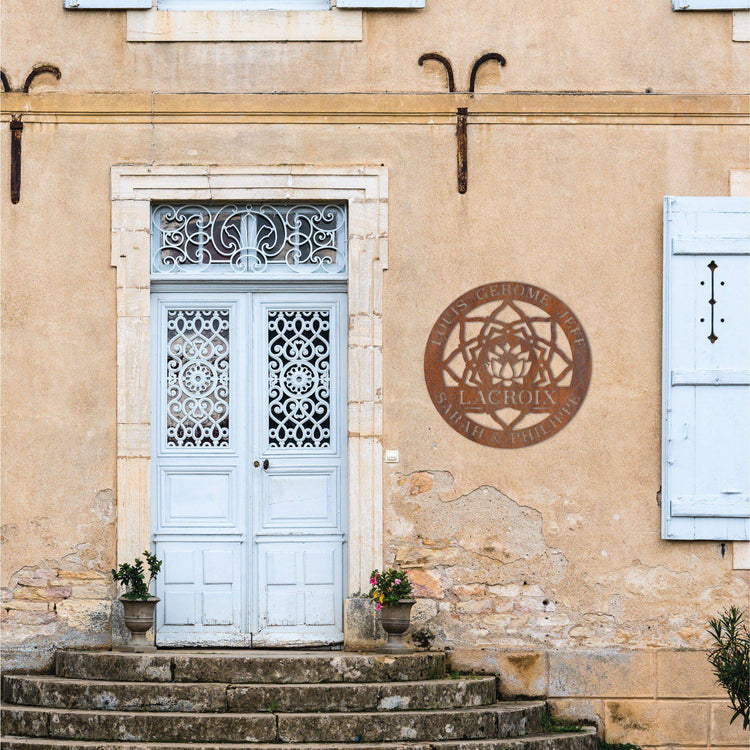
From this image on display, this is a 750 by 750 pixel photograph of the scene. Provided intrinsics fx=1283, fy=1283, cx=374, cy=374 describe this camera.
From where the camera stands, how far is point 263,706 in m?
6.87

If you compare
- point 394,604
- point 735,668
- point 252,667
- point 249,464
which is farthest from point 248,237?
point 735,668

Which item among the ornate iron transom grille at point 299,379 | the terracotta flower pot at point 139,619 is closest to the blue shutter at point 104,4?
the ornate iron transom grille at point 299,379

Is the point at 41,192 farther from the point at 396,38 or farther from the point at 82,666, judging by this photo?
the point at 82,666

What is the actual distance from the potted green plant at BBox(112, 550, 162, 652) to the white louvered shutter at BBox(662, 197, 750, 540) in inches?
117

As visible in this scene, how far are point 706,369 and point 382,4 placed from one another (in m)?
2.86

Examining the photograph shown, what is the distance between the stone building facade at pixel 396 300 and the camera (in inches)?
294

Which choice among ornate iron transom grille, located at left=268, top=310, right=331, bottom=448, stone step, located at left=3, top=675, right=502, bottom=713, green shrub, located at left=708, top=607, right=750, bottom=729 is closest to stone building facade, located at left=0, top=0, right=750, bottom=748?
ornate iron transom grille, located at left=268, top=310, right=331, bottom=448

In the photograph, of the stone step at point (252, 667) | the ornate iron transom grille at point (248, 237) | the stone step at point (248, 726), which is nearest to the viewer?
the stone step at point (248, 726)

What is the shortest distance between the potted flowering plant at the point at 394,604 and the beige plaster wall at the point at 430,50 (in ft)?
9.41

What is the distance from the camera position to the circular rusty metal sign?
24.7ft

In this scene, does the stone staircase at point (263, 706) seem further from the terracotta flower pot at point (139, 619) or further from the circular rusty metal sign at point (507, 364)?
the circular rusty metal sign at point (507, 364)

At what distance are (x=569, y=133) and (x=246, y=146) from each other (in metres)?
1.91

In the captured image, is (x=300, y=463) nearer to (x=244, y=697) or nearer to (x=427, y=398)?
(x=427, y=398)

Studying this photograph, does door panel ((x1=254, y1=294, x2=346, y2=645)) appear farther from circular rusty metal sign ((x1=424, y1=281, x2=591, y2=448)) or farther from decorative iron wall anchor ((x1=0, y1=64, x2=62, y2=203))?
decorative iron wall anchor ((x1=0, y1=64, x2=62, y2=203))
